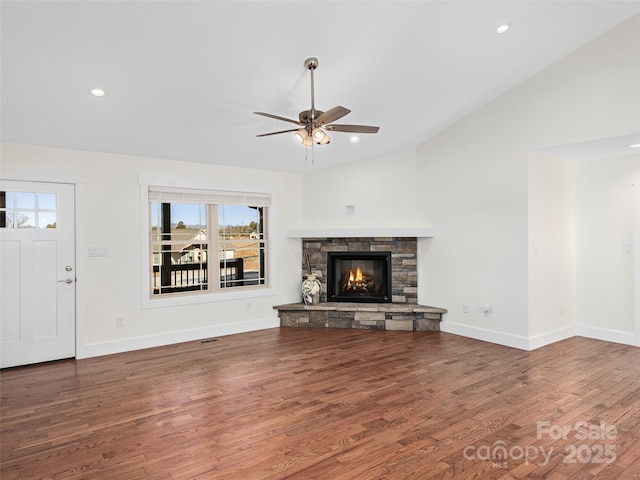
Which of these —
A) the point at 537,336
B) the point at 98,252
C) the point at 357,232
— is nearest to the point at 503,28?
the point at 357,232

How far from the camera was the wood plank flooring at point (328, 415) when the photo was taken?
91.6 inches

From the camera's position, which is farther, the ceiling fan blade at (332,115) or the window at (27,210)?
the window at (27,210)

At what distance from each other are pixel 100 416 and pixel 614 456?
11.8ft

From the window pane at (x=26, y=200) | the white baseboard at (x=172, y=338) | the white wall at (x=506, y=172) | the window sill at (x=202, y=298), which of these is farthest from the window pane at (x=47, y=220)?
the white wall at (x=506, y=172)

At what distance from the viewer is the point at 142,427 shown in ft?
9.22

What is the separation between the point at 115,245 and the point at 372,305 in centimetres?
361

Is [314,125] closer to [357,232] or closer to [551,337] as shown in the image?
[357,232]

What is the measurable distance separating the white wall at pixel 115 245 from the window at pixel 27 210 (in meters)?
0.21

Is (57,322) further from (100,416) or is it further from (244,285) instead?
(244,285)

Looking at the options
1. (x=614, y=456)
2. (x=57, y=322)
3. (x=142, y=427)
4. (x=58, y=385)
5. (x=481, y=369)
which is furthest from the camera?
(x=57, y=322)

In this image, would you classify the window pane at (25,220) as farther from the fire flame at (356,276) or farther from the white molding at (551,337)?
the white molding at (551,337)

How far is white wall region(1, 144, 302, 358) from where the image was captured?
14.3 feet

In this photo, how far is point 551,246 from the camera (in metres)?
4.96

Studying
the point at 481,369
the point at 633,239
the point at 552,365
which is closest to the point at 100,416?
the point at 481,369
